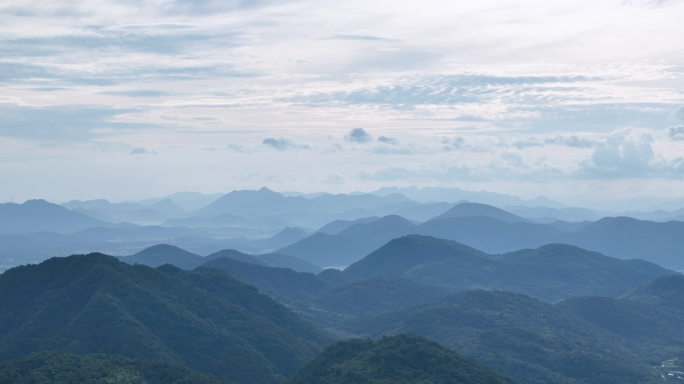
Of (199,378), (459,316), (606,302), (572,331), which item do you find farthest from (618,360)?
(199,378)

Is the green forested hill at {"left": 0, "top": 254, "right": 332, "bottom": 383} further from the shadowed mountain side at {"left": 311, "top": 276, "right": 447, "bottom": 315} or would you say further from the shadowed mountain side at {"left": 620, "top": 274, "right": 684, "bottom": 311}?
the shadowed mountain side at {"left": 620, "top": 274, "right": 684, "bottom": 311}

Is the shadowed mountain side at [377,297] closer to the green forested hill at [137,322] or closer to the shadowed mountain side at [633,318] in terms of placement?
the shadowed mountain side at [633,318]

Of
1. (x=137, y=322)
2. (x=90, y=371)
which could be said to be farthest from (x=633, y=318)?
(x=90, y=371)

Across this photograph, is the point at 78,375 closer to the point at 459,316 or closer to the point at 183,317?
the point at 183,317

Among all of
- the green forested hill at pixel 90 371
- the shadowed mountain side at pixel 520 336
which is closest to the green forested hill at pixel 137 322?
the green forested hill at pixel 90 371

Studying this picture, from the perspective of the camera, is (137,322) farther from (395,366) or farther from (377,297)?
(377,297)
